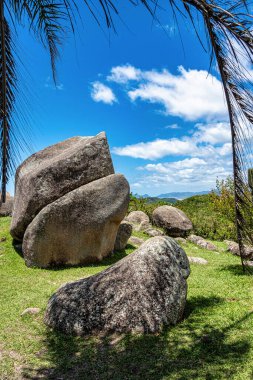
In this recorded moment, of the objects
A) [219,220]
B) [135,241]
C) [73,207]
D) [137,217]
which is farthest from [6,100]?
[219,220]

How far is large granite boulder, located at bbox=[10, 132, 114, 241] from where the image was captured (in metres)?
15.3

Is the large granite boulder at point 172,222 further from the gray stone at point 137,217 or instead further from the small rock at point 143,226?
the small rock at point 143,226

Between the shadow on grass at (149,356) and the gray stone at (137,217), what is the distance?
17048mm

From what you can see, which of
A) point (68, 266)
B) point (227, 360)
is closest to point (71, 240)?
point (68, 266)

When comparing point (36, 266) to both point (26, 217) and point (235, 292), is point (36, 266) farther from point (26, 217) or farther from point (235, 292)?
point (235, 292)

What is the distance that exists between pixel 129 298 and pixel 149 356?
4.78 feet

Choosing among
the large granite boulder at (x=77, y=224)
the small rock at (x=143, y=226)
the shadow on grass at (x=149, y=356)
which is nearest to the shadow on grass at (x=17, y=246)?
the large granite boulder at (x=77, y=224)

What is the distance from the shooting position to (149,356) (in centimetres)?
674

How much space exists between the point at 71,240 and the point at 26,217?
7.53 feet

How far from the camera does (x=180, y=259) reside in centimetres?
915

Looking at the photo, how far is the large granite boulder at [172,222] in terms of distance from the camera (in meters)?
23.7

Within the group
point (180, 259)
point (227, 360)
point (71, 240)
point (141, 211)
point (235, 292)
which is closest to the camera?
point (227, 360)

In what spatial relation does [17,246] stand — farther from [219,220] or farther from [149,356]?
[219,220]

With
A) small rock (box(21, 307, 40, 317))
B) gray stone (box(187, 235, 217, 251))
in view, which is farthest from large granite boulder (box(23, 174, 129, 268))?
gray stone (box(187, 235, 217, 251))
